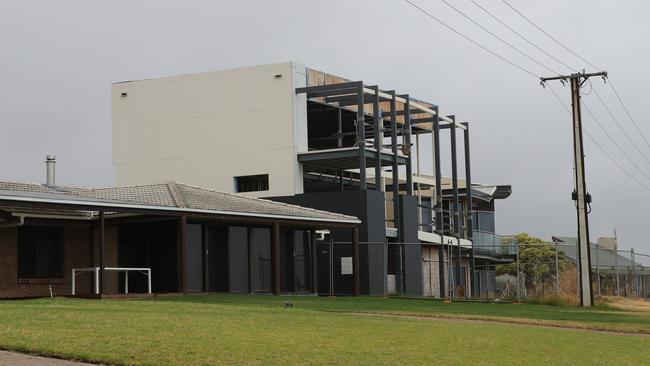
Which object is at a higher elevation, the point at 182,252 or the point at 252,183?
the point at 252,183

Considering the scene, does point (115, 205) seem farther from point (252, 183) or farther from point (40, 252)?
point (252, 183)

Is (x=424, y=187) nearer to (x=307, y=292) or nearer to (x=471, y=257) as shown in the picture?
(x=471, y=257)

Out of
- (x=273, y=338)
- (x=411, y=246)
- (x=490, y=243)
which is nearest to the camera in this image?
(x=273, y=338)

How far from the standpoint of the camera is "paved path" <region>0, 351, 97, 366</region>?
1314cm

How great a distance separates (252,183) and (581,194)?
15.8 metres

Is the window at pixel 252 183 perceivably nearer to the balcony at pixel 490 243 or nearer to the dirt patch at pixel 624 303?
the balcony at pixel 490 243

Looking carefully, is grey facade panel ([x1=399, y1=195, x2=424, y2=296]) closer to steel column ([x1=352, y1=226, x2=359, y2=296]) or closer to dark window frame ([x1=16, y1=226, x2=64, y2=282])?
steel column ([x1=352, y1=226, x2=359, y2=296])

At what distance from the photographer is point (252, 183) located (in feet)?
157

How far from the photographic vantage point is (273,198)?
46.3m

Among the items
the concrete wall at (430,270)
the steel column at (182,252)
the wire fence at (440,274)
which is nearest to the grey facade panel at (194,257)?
the steel column at (182,252)

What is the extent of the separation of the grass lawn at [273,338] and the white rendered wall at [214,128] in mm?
21494

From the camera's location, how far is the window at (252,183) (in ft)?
156

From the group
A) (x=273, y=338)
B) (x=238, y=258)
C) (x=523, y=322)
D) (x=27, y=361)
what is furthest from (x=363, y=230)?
(x=27, y=361)

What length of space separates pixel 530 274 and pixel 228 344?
195 ft
